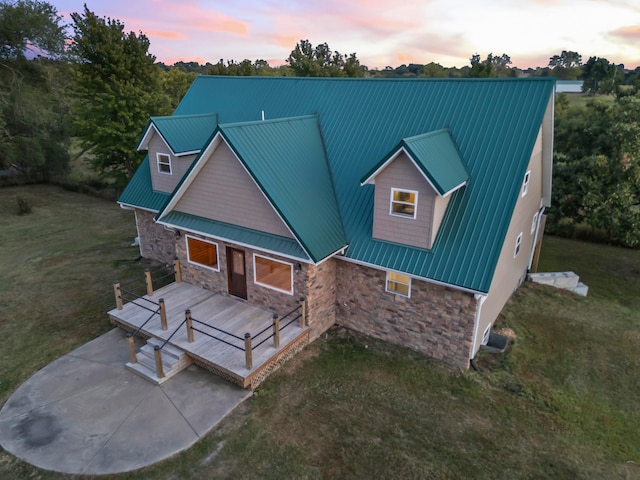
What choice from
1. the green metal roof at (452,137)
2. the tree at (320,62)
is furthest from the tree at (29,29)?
the green metal roof at (452,137)

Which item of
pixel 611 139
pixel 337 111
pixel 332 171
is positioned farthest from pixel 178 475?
pixel 611 139

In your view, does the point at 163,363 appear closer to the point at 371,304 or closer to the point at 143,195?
the point at 371,304

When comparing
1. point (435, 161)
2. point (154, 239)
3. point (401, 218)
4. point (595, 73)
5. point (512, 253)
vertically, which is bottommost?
point (154, 239)

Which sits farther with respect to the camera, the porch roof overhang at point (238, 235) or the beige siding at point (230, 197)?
the beige siding at point (230, 197)

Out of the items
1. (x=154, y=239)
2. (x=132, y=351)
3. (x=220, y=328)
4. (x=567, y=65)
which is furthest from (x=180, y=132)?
(x=567, y=65)

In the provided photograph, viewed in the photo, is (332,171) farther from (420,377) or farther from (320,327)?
(420,377)

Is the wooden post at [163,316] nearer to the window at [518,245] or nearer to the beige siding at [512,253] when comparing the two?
the beige siding at [512,253]
